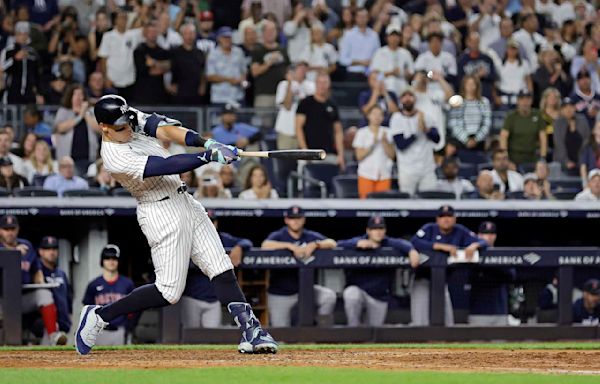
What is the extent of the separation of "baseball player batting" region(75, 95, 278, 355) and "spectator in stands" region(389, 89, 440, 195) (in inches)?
226

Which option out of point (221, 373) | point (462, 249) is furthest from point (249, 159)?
point (221, 373)

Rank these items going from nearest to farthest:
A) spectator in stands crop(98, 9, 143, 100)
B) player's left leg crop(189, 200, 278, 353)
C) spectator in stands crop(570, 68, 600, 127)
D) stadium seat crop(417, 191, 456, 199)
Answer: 1. player's left leg crop(189, 200, 278, 353)
2. stadium seat crop(417, 191, 456, 199)
3. spectator in stands crop(98, 9, 143, 100)
4. spectator in stands crop(570, 68, 600, 127)

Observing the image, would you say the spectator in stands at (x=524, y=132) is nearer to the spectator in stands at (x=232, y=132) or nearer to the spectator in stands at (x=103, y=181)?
the spectator in stands at (x=232, y=132)

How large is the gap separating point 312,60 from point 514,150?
2573 mm

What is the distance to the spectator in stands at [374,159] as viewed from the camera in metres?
13.8

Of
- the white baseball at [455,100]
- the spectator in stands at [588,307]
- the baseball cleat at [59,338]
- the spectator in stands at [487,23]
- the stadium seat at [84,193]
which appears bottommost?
the baseball cleat at [59,338]

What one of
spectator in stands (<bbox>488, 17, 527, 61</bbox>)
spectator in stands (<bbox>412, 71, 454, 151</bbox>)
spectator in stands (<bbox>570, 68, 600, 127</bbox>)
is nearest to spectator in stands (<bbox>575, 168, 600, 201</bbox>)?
spectator in stands (<bbox>412, 71, 454, 151</bbox>)

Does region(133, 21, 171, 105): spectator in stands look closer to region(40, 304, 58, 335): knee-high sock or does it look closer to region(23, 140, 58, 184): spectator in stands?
region(23, 140, 58, 184): spectator in stands

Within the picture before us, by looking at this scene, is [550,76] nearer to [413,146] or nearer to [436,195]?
[413,146]

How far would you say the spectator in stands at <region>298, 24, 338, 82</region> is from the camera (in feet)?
52.0

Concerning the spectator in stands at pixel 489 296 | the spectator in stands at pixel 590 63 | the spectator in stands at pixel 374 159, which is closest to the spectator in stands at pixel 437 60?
the spectator in stands at pixel 590 63

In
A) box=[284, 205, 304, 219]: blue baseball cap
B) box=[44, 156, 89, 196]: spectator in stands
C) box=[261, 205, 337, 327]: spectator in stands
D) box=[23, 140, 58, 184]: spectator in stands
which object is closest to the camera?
box=[261, 205, 337, 327]: spectator in stands

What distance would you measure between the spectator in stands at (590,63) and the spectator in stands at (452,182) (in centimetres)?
349

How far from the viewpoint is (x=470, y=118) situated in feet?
48.8
